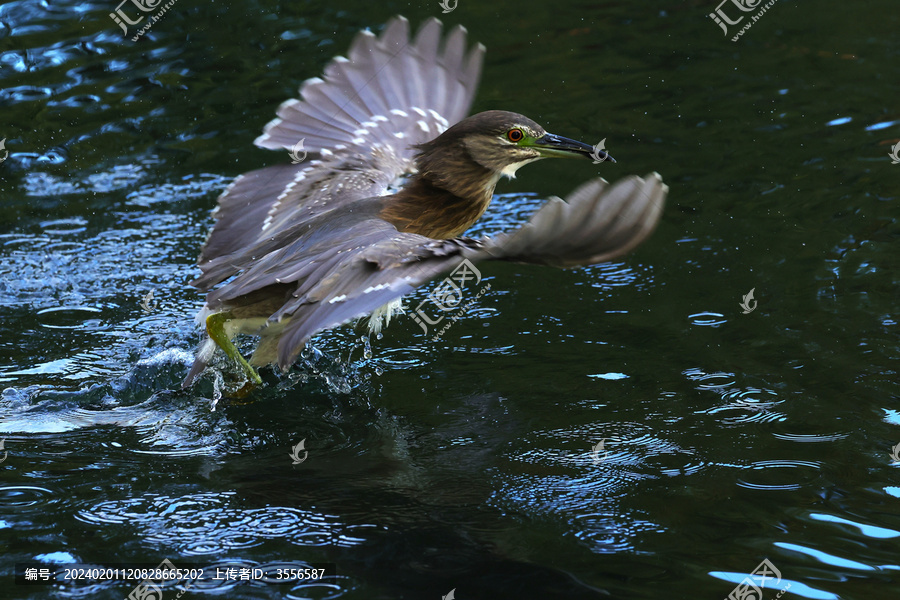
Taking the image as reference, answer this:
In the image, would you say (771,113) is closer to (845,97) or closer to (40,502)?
(845,97)

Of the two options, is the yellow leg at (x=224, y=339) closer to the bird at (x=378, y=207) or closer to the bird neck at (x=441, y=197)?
the bird at (x=378, y=207)

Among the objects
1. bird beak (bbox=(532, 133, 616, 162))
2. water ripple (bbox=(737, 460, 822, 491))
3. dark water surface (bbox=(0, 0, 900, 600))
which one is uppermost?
bird beak (bbox=(532, 133, 616, 162))

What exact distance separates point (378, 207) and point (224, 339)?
1014 mm

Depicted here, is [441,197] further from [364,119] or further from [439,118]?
[364,119]

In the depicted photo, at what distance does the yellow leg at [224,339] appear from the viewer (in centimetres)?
474

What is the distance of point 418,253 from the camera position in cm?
359

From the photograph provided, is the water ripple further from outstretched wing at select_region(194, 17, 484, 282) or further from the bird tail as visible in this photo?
outstretched wing at select_region(194, 17, 484, 282)

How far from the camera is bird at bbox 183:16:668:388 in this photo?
10.5 ft

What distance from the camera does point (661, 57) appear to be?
796cm

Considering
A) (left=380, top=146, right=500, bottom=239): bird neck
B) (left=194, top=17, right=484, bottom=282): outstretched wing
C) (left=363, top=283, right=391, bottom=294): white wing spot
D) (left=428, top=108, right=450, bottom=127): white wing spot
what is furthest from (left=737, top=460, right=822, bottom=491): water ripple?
(left=428, top=108, right=450, bottom=127): white wing spot

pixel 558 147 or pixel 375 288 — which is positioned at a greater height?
pixel 558 147

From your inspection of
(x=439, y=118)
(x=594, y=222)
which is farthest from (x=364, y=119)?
(x=594, y=222)

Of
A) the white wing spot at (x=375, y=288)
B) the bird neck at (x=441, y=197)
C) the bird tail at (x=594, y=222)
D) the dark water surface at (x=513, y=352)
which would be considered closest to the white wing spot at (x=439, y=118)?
the bird neck at (x=441, y=197)

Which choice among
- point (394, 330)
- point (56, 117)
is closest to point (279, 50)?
point (56, 117)
